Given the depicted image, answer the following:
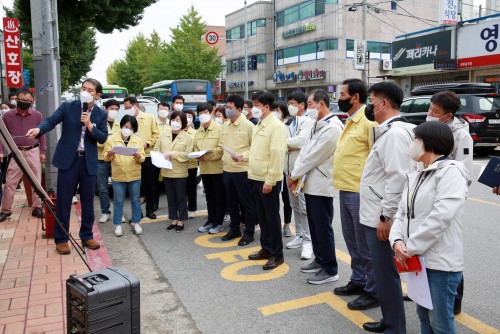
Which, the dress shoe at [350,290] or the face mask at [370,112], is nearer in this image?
the face mask at [370,112]

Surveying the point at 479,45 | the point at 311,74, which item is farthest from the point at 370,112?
the point at 311,74

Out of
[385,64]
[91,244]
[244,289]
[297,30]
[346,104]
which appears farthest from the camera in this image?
[297,30]

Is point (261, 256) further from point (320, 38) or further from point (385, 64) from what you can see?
point (320, 38)

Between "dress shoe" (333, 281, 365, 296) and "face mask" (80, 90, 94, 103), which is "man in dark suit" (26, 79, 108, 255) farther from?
"dress shoe" (333, 281, 365, 296)

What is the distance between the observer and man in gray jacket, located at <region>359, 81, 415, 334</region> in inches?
127

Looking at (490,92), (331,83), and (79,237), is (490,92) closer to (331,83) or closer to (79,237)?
(79,237)

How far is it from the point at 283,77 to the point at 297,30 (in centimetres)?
474

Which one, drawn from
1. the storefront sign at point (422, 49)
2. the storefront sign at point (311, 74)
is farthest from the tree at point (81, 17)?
the storefront sign at point (311, 74)

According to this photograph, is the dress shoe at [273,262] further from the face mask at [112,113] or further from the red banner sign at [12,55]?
the red banner sign at [12,55]

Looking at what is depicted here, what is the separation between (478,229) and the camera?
6449 mm

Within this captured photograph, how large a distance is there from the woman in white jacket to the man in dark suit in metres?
3.91

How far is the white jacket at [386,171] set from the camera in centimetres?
322

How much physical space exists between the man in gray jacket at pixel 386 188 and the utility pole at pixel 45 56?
515 centimetres

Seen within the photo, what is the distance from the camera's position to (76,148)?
5500mm
